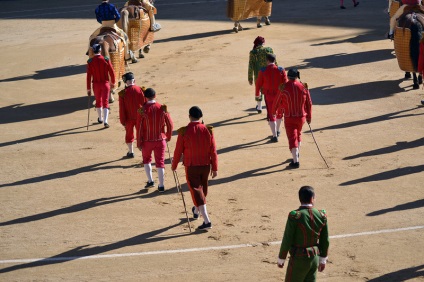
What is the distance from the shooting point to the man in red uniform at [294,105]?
47.6 ft

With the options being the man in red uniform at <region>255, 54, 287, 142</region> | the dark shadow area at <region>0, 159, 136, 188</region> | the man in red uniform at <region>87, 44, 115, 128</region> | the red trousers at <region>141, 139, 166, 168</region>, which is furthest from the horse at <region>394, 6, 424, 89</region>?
the red trousers at <region>141, 139, 166, 168</region>

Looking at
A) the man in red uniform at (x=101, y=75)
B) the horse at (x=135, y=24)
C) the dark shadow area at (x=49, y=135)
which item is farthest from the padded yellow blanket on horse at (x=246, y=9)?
the dark shadow area at (x=49, y=135)

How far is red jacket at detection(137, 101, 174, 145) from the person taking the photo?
44.4 ft

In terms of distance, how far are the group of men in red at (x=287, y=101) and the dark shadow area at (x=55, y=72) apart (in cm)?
811

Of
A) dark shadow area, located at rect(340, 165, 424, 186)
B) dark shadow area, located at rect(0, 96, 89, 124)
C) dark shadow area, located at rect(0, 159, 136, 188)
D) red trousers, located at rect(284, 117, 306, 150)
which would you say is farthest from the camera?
dark shadow area, located at rect(0, 96, 89, 124)

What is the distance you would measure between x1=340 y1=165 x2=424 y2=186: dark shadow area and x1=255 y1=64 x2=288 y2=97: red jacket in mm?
2688

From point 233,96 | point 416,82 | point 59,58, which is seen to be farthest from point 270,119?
point 59,58

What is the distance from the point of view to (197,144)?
12.1m

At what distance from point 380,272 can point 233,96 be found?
961 centimetres

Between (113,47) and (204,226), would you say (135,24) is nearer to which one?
(113,47)

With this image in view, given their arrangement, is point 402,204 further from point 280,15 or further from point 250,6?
point 280,15

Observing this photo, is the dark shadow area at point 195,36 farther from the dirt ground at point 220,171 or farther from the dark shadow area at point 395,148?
the dark shadow area at point 395,148

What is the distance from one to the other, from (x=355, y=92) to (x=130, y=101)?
21.6 feet

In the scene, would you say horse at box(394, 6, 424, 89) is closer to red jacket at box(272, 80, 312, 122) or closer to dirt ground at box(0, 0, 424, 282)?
dirt ground at box(0, 0, 424, 282)
